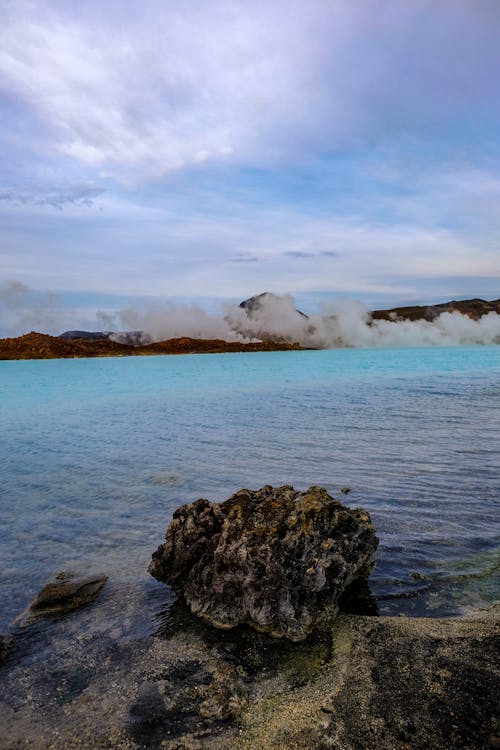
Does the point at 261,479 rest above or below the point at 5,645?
below

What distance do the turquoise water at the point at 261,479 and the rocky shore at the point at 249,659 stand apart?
846 mm

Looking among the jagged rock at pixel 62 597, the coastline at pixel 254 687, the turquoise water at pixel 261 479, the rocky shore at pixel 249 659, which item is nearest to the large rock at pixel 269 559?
the rocky shore at pixel 249 659

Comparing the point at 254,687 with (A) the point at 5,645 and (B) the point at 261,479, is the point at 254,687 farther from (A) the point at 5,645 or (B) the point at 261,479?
(B) the point at 261,479

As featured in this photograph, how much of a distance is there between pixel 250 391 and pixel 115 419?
783 inches

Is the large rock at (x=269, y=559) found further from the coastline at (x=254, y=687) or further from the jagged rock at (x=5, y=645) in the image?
the jagged rock at (x=5, y=645)

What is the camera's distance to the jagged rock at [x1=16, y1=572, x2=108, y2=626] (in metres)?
8.07

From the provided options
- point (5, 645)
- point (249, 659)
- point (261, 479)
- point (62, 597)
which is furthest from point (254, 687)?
point (261, 479)

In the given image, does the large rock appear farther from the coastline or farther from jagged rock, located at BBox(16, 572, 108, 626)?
jagged rock, located at BBox(16, 572, 108, 626)

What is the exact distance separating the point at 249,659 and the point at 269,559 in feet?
4.49

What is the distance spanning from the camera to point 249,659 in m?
6.43

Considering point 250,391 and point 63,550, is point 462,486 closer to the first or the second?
point 63,550

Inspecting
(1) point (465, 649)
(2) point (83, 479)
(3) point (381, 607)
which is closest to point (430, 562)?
(3) point (381, 607)

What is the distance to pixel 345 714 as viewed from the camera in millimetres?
5211

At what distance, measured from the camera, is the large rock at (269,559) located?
7.14 m
